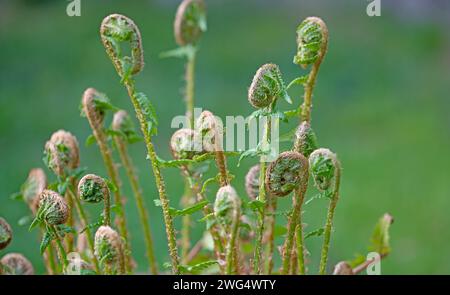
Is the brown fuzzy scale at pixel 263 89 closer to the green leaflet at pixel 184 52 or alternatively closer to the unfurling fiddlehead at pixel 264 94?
the unfurling fiddlehead at pixel 264 94

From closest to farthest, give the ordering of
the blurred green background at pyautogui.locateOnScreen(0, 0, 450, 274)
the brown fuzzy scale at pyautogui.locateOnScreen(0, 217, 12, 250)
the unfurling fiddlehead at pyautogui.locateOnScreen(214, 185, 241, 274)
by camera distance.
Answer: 1. the unfurling fiddlehead at pyautogui.locateOnScreen(214, 185, 241, 274)
2. the brown fuzzy scale at pyautogui.locateOnScreen(0, 217, 12, 250)
3. the blurred green background at pyautogui.locateOnScreen(0, 0, 450, 274)

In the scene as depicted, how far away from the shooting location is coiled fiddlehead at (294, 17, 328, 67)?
2.00 feet

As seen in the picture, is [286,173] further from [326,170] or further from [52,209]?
[52,209]

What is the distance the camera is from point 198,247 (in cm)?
86

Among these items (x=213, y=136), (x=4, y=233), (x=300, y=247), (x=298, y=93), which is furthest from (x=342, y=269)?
(x=298, y=93)

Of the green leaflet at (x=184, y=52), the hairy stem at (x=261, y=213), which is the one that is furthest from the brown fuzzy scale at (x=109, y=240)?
the green leaflet at (x=184, y=52)

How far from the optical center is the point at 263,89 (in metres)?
0.55

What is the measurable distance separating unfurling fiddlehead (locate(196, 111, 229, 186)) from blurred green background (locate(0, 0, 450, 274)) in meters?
1.10

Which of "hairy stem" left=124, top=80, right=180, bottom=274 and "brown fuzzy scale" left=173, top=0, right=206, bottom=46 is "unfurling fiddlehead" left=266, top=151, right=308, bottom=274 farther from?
"brown fuzzy scale" left=173, top=0, right=206, bottom=46

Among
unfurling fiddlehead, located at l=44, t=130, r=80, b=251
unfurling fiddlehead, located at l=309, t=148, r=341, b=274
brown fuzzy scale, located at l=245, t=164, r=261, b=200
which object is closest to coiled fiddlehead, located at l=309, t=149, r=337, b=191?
unfurling fiddlehead, located at l=309, t=148, r=341, b=274

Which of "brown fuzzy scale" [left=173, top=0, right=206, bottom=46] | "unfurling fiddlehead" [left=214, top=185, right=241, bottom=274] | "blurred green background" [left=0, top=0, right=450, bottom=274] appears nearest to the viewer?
"unfurling fiddlehead" [left=214, top=185, right=241, bottom=274]

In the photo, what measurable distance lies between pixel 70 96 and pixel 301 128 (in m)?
2.46

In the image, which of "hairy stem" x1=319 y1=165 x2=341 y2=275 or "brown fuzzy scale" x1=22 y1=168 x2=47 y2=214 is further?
"brown fuzzy scale" x1=22 y1=168 x2=47 y2=214

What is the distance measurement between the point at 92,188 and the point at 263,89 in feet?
0.46
